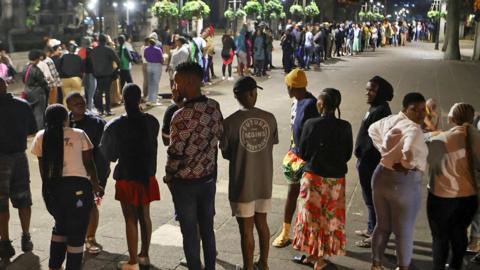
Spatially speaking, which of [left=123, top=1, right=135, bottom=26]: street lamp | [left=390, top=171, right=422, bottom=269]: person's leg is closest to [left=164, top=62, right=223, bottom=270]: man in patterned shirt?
[left=390, top=171, right=422, bottom=269]: person's leg

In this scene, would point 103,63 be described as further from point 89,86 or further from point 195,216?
point 195,216

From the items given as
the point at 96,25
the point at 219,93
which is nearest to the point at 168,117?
the point at 219,93

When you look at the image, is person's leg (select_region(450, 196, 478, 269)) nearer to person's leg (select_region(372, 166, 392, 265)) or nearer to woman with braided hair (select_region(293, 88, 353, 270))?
person's leg (select_region(372, 166, 392, 265))

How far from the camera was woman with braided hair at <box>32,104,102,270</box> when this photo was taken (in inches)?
191

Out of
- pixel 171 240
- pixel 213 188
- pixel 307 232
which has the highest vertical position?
pixel 213 188

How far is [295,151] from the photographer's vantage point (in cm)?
593

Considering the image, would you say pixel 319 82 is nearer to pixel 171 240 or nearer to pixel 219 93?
pixel 219 93

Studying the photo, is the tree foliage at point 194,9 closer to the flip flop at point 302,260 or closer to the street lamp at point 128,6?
the street lamp at point 128,6

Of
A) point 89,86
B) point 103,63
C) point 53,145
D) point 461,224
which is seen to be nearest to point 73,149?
point 53,145

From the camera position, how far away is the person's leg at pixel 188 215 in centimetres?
467

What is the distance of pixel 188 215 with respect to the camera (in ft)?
15.5

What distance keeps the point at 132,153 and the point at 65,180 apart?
0.59 metres

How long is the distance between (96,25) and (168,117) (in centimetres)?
2764

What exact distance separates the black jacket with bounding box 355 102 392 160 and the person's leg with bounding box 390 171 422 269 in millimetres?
771
